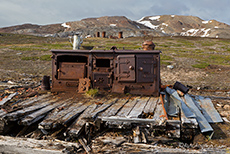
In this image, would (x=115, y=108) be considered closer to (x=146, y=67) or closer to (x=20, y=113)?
(x=146, y=67)

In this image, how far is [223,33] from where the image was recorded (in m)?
59.9

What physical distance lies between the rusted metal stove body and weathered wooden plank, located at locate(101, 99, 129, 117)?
2.53ft

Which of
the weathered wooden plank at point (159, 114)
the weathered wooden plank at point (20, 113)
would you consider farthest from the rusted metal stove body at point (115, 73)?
the weathered wooden plank at point (20, 113)

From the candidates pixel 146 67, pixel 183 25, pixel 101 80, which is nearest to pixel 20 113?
pixel 101 80

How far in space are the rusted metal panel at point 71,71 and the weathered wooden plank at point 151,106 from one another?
107 inches

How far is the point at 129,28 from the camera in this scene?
72562mm

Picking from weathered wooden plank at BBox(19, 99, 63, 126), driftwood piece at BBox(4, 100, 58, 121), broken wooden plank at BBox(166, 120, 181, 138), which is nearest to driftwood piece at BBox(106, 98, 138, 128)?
broken wooden plank at BBox(166, 120, 181, 138)

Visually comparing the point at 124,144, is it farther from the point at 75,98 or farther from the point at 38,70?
the point at 38,70

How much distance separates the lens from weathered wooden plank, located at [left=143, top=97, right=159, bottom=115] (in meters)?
5.24

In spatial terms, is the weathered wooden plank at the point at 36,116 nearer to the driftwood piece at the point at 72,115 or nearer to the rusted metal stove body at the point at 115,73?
the driftwood piece at the point at 72,115

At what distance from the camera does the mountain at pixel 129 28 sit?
58.3 metres

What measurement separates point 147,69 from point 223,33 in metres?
63.0

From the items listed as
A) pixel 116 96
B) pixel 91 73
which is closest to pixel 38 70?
pixel 91 73

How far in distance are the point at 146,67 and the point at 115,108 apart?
2248mm
